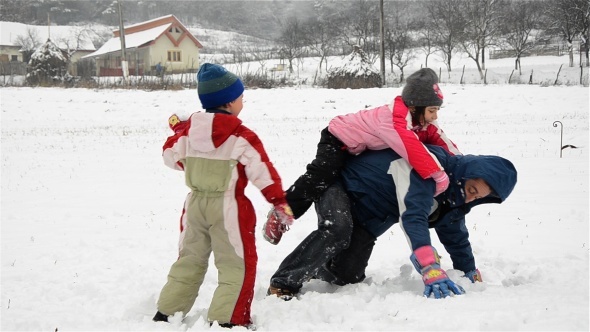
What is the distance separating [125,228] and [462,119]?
1314cm

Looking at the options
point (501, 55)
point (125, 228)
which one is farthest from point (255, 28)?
point (125, 228)

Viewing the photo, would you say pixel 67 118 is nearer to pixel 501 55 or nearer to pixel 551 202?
pixel 551 202

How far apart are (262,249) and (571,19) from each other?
46799 millimetres

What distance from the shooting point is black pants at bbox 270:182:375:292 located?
346 centimetres

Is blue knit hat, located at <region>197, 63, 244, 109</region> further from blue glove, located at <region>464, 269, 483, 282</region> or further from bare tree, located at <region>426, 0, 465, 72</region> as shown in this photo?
bare tree, located at <region>426, 0, 465, 72</region>

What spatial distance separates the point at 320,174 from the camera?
3629 mm

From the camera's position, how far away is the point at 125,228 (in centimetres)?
526

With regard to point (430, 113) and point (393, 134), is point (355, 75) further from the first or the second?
point (393, 134)

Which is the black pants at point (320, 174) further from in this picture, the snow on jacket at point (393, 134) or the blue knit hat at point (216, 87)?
the blue knit hat at point (216, 87)

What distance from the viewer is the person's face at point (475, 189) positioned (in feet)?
10.9

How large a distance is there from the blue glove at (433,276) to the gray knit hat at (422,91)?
1040 mm

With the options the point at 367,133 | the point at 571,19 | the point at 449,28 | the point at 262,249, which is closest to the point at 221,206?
the point at 367,133

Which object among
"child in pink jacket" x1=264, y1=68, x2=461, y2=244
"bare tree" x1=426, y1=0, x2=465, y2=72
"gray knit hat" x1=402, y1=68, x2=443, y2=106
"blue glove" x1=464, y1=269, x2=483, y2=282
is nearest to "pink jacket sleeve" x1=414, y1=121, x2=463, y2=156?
"child in pink jacket" x1=264, y1=68, x2=461, y2=244

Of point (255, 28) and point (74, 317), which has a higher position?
point (255, 28)
